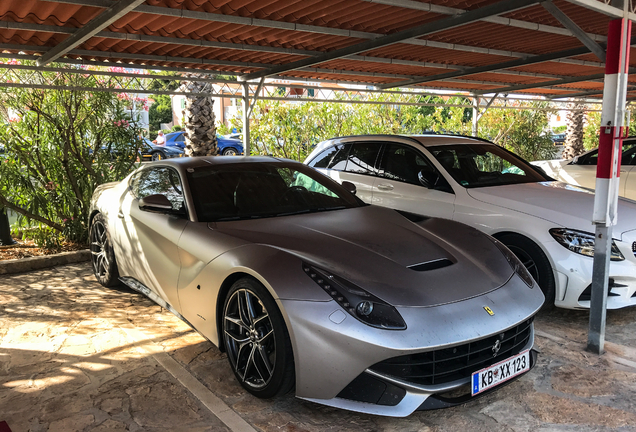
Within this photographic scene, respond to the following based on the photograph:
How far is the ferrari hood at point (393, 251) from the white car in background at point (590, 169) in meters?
5.47

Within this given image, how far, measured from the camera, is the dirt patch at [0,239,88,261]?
23.2 feet

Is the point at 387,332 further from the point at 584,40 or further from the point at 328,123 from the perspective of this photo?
the point at 328,123

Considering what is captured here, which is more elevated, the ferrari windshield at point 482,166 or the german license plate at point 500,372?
the ferrari windshield at point 482,166

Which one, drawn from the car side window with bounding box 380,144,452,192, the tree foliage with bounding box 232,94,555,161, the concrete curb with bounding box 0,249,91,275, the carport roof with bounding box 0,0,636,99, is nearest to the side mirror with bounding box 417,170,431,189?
the car side window with bounding box 380,144,452,192

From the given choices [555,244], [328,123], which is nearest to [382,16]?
[555,244]

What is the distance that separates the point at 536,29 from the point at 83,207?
6634 millimetres

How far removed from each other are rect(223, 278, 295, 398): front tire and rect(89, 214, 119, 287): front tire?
8.02ft

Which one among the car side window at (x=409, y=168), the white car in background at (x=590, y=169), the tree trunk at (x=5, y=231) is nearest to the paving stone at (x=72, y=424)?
the car side window at (x=409, y=168)

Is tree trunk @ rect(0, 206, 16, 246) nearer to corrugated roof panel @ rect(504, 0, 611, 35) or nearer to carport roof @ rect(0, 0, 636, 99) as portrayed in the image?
carport roof @ rect(0, 0, 636, 99)

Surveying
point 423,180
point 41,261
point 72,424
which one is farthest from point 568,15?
point 41,261

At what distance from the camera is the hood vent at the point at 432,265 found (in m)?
3.16

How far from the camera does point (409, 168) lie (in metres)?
5.81

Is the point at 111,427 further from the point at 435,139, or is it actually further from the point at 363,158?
the point at 435,139

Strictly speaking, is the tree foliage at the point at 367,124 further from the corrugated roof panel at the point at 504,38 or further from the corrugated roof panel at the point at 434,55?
the corrugated roof panel at the point at 504,38
